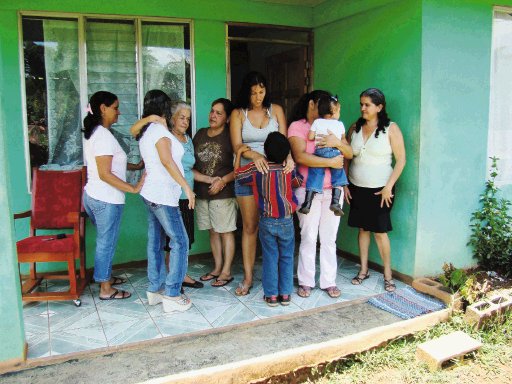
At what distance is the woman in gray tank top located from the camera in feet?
12.8

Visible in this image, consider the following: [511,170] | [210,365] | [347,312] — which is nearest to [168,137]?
[210,365]

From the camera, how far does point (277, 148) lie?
3584 mm

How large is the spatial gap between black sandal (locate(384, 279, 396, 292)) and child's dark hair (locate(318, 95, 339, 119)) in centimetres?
161

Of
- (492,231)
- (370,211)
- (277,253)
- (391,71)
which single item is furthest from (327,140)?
(492,231)

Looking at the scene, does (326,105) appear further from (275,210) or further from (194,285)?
(194,285)

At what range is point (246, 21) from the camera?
4.98 m

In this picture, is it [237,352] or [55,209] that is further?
[55,209]

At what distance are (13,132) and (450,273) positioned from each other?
4.08m

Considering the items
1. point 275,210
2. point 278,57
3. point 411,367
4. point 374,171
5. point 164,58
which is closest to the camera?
point 411,367

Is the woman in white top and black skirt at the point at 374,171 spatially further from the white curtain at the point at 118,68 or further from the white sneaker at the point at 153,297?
the white curtain at the point at 118,68

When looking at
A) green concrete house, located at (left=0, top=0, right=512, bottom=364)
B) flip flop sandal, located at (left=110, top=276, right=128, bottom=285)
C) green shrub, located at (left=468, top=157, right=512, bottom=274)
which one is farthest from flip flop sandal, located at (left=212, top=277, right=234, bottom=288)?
green shrub, located at (left=468, top=157, right=512, bottom=274)

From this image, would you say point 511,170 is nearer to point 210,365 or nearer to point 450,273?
point 450,273

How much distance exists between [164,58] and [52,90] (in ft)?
3.61

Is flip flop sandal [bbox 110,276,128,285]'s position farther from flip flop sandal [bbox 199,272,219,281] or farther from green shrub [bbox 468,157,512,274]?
green shrub [bbox 468,157,512,274]
